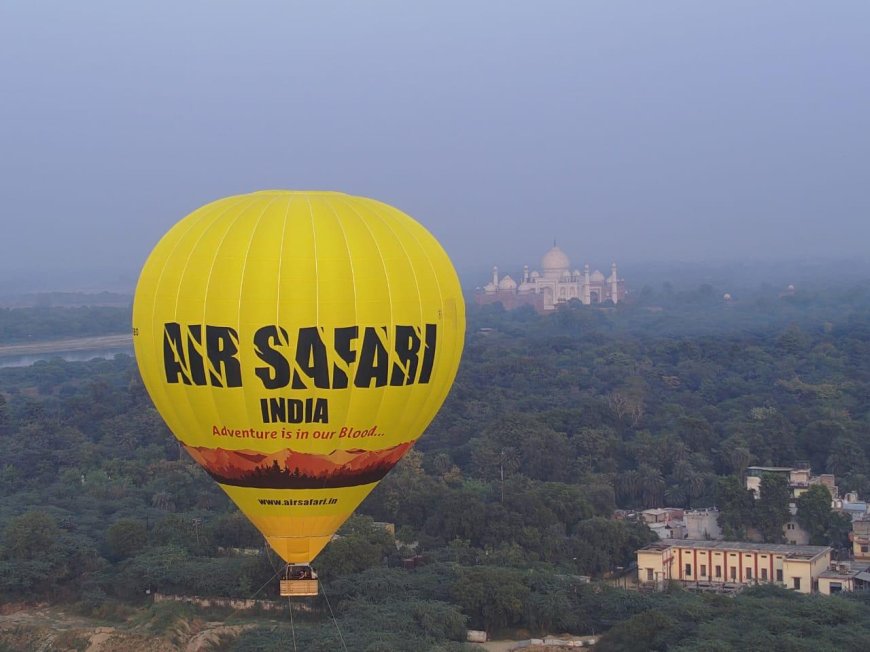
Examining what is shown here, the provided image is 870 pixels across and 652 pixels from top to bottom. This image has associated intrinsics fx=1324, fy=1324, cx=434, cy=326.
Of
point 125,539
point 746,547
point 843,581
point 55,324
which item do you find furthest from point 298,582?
point 55,324

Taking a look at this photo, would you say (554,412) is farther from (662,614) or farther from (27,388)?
(27,388)

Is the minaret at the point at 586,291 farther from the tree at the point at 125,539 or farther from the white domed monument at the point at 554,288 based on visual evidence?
the tree at the point at 125,539

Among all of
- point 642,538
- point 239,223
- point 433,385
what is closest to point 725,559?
point 642,538

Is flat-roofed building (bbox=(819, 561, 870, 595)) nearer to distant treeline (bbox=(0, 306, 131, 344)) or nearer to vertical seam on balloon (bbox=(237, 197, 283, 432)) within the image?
vertical seam on balloon (bbox=(237, 197, 283, 432))

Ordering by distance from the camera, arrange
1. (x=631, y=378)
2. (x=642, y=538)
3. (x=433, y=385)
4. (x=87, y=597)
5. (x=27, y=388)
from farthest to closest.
Result: (x=27, y=388) < (x=631, y=378) < (x=642, y=538) < (x=87, y=597) < (x=433, y=385)

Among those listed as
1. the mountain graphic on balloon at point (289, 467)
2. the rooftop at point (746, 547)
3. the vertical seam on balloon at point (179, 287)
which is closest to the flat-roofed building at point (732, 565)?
the rooftop at point (746, 547)

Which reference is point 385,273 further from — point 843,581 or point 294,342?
point 843,581
